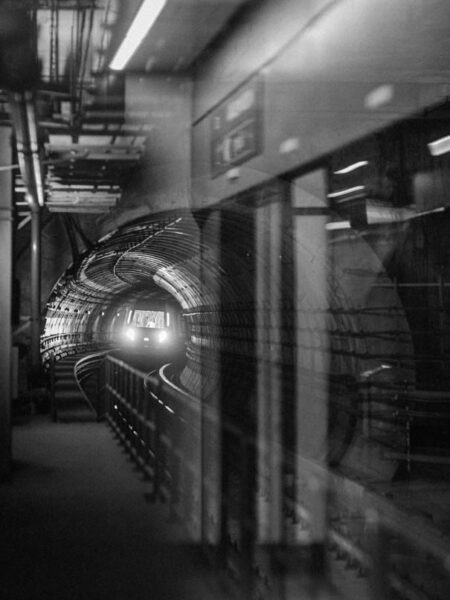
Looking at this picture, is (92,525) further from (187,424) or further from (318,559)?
(318,559)

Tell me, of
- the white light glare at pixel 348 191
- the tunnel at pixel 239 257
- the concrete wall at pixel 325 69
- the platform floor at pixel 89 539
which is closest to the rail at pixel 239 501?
the tunnel at pixel 239 257

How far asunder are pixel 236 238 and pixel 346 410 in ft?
18.6

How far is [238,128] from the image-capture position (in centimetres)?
1208

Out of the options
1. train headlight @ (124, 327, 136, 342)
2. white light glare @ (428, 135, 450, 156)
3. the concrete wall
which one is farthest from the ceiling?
train headlight @ (124, 327, 136, 342)

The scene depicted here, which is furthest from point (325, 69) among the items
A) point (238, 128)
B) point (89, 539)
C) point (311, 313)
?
point (89, 539)

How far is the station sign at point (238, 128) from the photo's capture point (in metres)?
11.5

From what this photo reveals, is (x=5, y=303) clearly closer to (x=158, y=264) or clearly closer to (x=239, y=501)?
(x=239, y=501)

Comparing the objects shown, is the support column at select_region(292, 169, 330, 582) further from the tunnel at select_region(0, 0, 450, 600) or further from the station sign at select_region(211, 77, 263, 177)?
the station sign at select_region(211, 77, 263, 177)

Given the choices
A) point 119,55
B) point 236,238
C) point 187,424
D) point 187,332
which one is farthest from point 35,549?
point 187,332

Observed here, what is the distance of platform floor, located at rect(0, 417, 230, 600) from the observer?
5.42 meters

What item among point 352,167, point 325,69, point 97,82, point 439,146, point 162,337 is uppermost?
point 97,82

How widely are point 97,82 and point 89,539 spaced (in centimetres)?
795

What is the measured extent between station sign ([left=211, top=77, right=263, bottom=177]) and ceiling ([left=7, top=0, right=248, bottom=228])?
901 mm

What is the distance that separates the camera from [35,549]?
6.35 meters
